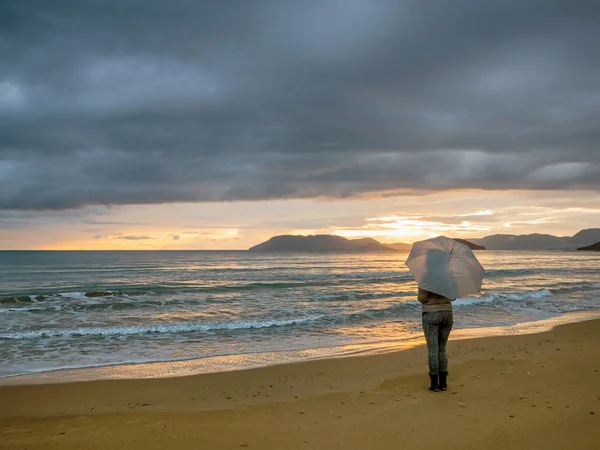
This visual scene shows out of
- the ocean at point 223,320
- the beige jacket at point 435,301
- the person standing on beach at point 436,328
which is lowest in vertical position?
the ocean at point 223,320

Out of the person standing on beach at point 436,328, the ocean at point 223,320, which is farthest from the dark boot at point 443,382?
the ocean at point 223,320

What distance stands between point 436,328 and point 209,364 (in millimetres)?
5726

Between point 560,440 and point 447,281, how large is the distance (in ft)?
8.05

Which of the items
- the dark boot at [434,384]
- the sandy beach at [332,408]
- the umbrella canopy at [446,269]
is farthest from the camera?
the dark boot at [434,384]

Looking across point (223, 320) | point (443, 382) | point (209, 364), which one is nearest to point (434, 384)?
point (443, 382)

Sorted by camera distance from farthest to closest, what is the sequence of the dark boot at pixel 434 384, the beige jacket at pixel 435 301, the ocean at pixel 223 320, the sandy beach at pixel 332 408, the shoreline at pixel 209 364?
the ocean at pixel 223 320
the shoreline at pixel 209 364
the dark boot at pixel 434 384
the beige jacket at pixel 435 301
the sandy beach at pixel 332 408

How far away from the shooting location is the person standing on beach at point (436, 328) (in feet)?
23.4

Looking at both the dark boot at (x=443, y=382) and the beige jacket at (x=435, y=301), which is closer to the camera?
the beige jacket at (x=435, y=301)

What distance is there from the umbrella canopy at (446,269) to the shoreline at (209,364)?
15.1 feet

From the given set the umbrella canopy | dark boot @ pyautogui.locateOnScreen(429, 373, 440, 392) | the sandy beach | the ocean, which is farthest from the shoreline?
the umbrella canopy

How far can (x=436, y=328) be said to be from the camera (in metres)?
7.22

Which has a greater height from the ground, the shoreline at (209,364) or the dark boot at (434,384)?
the dark boot at (434,384)

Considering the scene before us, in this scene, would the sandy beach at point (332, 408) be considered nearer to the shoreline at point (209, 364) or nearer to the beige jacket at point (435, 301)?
the shoreline at point (209, 364)

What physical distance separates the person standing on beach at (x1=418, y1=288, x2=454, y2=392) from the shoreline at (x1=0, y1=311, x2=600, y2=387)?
3714 millimetres
